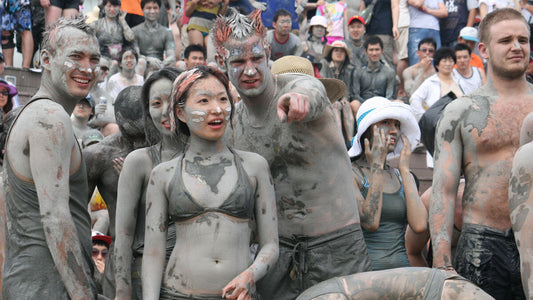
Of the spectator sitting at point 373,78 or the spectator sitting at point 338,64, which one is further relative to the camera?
the spectator sitting at point 338,64

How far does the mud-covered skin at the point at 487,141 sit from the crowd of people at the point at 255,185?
0.03 feet

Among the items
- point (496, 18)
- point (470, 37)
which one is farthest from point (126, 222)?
point (470, 37)

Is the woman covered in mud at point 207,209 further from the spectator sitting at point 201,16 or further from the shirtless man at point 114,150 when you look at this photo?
the spectator sitting at point 201,16

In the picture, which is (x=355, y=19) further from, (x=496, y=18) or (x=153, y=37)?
(x=496, y=18)

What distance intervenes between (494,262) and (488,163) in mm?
582

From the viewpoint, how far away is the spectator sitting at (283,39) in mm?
11297

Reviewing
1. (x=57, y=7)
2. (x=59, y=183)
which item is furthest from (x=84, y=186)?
(x=57, y=7)

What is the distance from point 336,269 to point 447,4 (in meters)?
9.23

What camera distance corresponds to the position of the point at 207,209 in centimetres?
358

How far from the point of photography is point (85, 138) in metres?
7.69

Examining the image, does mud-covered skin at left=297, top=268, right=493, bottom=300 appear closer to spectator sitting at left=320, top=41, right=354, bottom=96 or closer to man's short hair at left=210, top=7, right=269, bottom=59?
man's short hair at left=210, top=7, right=269, bottom=59

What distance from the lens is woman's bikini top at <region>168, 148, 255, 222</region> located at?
358 cm

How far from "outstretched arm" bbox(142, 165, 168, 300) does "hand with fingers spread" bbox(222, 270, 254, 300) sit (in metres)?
0.40

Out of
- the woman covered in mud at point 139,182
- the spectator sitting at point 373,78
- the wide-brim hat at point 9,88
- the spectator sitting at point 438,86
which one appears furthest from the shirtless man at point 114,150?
Result: the spectator sitting at point 373,78
